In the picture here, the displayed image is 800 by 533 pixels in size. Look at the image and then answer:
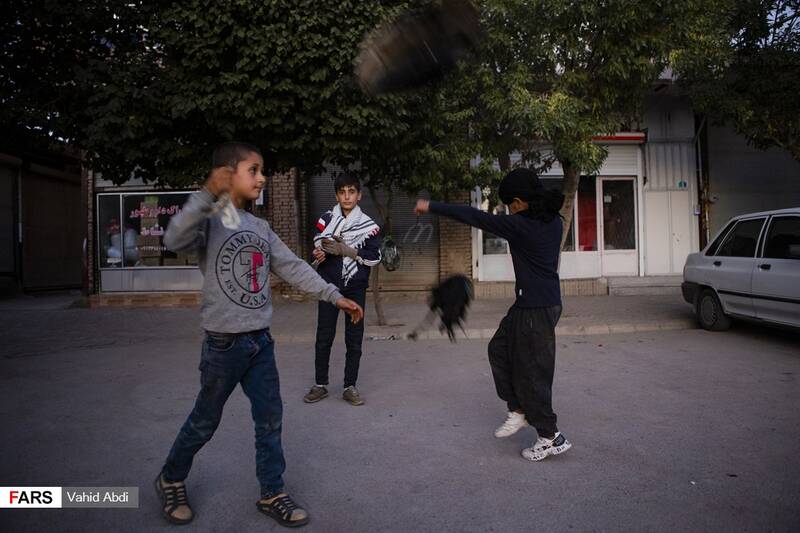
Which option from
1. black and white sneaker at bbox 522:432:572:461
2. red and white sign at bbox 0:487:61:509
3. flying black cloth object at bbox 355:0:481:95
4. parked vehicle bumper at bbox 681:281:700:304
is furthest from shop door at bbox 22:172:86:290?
black and white sneaker at bbox 522:432:572:461

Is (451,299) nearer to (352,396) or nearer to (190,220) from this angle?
(352,396)

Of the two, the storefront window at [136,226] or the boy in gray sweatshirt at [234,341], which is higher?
the storefront window at [136,226]

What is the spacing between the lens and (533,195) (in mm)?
3627

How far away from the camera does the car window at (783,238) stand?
23.7ft

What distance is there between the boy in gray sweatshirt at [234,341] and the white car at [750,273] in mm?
6807

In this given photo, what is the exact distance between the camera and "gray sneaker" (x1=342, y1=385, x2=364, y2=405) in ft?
16.3

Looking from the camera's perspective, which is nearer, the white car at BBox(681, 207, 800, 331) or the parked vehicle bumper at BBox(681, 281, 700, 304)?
the white car at BBox(681, 207, 800, 331)

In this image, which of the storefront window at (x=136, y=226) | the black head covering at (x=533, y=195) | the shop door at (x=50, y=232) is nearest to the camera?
the black head covering at (x=533, y=195)

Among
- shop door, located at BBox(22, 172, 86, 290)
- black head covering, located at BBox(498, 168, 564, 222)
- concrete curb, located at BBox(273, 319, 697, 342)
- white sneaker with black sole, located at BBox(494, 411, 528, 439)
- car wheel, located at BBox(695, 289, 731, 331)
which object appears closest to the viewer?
black head covering, located at BBox(498, 168, 564, 222)

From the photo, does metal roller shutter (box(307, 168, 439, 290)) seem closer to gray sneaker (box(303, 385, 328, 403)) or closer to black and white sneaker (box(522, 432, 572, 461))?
gray sneaker (box(303, 385, 328, 403))

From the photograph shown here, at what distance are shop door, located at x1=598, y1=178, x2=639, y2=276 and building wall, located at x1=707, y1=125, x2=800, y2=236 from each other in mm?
2352

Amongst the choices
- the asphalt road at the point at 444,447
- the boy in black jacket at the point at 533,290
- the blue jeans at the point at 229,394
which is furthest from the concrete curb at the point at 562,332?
the blue jeans at the point at 229,394

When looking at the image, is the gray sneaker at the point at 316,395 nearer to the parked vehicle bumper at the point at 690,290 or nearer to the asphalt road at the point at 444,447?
the asphalt road at the point at 444,447

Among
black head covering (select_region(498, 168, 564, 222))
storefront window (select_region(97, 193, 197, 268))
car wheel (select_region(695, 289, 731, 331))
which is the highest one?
storefront window (select_region(97, 193, 197, 268))
